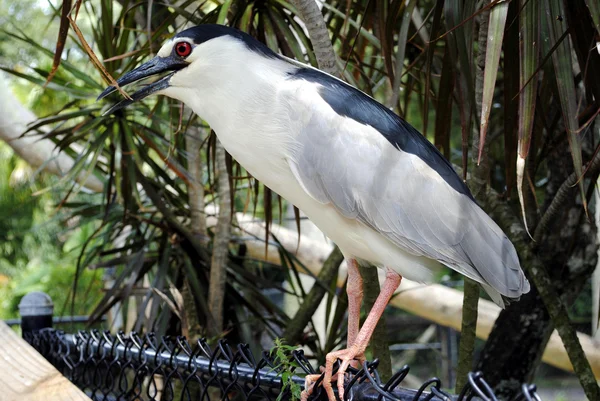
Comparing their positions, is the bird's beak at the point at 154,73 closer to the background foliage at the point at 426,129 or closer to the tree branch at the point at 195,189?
the background foliage at the point at 426,129

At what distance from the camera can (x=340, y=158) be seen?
1734 millimetres

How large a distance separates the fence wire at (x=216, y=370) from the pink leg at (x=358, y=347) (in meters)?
0.02

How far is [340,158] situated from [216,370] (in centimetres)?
59

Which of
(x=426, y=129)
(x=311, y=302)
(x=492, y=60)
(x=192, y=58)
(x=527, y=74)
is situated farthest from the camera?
(x=311, y=302)

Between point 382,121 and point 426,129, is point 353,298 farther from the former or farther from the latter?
point 426,129

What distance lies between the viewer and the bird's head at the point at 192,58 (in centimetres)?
168

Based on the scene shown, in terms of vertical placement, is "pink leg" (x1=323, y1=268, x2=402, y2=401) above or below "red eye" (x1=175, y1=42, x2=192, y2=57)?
below

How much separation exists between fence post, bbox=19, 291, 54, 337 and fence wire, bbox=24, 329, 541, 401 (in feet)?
0.13

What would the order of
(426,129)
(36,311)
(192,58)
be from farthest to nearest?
(36,311), (426,129), (192,58)

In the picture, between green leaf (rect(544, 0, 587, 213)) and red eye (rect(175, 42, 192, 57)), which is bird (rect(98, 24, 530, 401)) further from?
green leaf (rect(544, 0, 587, 213))

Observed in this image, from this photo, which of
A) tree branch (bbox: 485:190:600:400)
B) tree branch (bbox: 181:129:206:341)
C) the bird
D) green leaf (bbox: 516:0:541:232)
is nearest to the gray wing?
the bird

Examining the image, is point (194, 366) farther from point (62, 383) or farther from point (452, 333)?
point (452, 333)

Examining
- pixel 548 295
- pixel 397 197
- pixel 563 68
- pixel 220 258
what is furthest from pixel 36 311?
pixel 563 68

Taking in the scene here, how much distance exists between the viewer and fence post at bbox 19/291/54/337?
7.76 feet
